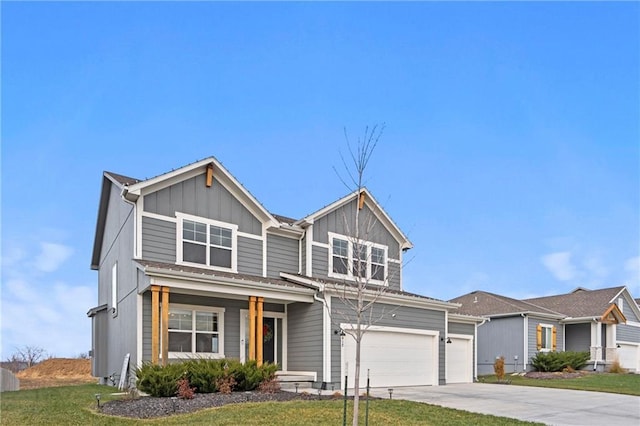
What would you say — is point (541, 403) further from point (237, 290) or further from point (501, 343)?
point (501, 343)

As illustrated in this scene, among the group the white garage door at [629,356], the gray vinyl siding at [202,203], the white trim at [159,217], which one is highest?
the gray vinyl siding at [202,203]

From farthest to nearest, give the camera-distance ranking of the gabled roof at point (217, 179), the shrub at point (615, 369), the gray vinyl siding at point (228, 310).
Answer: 1. the shrub at point (615, 369)
2. the gray vinyl siding at point (228, 310)
3. the gabled roof at point (217, 179)

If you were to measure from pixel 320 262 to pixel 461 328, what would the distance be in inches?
285

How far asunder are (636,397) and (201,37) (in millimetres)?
18359

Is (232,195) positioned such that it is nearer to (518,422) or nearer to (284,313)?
(284,313)

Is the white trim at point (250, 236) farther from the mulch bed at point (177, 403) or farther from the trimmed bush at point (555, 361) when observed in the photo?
the trimmed bush at point (555, 361)

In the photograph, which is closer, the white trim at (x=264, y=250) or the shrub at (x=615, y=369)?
the white trim at (x=264, y=250)

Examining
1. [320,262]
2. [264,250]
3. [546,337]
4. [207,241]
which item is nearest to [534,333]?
[546,337]

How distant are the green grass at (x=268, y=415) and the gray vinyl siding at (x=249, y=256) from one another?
6.77 m

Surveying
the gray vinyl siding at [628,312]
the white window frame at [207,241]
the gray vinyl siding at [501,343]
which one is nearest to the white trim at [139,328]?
the white window frame at [207,241]

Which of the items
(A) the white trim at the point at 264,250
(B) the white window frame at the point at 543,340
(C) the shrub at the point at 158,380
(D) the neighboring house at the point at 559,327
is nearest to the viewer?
(C) the shrub at the point at 158,380

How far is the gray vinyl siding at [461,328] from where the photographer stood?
71.7 ft

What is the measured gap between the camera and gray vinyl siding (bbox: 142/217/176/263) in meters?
15.8

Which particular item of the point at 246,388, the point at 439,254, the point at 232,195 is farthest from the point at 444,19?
the point at 246,388
